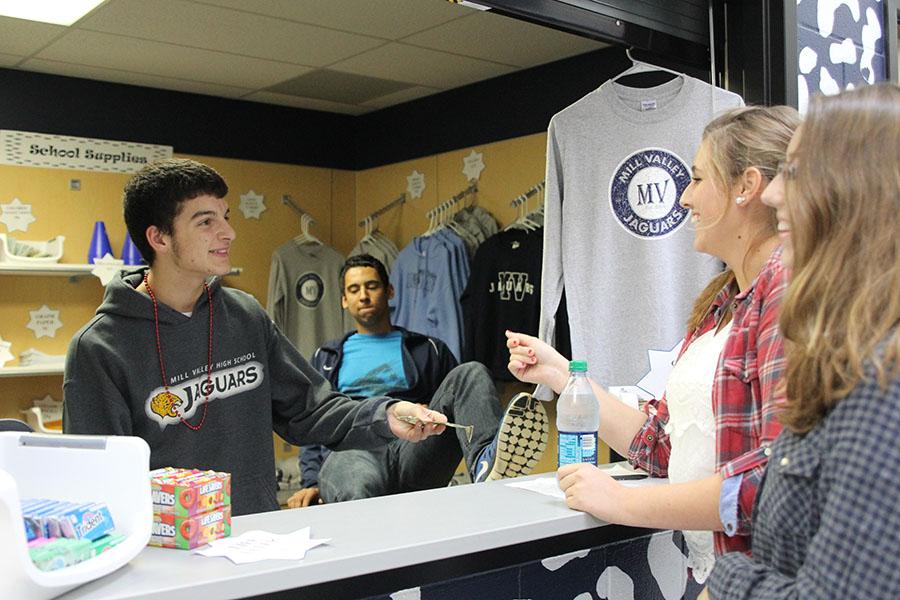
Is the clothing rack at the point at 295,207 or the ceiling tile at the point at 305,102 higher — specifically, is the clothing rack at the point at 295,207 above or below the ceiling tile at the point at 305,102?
below

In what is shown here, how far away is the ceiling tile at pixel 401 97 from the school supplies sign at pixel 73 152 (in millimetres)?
1400

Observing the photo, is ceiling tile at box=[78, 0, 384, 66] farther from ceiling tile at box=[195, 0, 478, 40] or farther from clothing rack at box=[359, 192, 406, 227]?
clothing rack at box=[359, 192, 406, 227]

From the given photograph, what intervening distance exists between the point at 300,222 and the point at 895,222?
18.3ft

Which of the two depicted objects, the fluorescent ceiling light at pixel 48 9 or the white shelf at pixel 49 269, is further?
the white shelf at pixel 49 269

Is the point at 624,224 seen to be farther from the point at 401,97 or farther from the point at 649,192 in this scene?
the point at 401,97

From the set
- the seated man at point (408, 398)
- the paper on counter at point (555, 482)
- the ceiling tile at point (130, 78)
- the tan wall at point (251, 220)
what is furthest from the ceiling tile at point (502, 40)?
the paper on counter at point (555, 482)

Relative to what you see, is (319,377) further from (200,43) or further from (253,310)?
(200,43)

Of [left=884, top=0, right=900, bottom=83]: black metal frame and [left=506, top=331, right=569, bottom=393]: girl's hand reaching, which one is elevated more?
[left=884, top=0, right=900, bottom=83]: black metal frame

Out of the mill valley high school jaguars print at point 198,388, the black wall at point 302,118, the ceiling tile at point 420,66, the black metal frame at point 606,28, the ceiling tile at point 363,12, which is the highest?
the ceiling tile at point 420,66

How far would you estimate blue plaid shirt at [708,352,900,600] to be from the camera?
0.89 metres

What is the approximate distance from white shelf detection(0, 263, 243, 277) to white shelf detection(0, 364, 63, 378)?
525mm

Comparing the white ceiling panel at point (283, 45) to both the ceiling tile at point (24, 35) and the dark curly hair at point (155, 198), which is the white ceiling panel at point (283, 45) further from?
the dark curly hair at point (155, 198)

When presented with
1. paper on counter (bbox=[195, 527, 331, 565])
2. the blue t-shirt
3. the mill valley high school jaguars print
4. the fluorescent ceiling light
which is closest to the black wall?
the fluorescent ceiling light

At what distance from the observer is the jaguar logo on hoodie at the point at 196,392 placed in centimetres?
223
